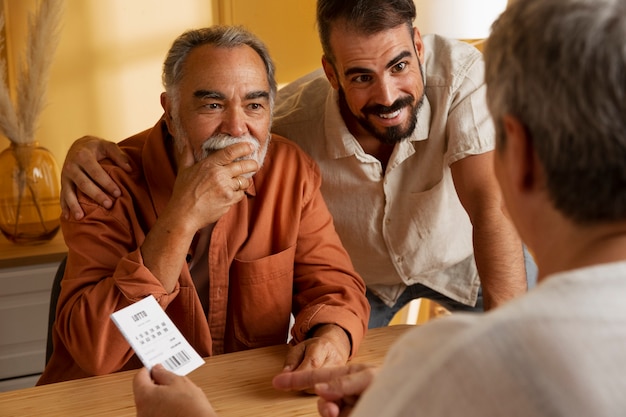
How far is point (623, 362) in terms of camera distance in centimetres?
65

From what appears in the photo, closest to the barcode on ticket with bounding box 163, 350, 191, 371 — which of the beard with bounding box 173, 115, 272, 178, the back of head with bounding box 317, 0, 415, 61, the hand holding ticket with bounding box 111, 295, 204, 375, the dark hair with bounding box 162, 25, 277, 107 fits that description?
the hand holding ticket with bounding box 111, 295, 204, 375

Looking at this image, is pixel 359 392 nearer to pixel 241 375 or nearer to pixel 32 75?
pixel 241 375

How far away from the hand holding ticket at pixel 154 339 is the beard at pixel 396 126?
90 cm

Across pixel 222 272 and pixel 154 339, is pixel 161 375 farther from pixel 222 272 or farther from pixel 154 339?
pixel 222 272

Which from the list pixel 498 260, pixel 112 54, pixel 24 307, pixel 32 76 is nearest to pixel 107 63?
pixel 112 54

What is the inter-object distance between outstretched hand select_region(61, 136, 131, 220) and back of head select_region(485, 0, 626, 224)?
1150 mm

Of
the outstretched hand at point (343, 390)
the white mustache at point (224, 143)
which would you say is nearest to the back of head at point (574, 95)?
the outstretched hand at point (343, 390)

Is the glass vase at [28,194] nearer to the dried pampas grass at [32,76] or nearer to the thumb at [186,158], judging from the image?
the dried pampas grass at [32,76]

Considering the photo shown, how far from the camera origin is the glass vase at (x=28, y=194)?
111 inches

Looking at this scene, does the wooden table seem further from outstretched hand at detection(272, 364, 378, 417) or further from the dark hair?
the dark hair

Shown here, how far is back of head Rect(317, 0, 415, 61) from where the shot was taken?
6.50 feet

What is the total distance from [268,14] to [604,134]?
9.09ft

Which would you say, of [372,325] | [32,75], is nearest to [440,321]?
[372,325]

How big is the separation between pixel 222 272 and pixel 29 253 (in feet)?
4.18
